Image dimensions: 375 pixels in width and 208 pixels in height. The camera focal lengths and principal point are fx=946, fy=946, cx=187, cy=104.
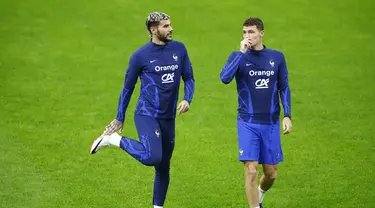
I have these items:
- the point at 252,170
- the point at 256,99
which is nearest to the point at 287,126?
the point at 256,99

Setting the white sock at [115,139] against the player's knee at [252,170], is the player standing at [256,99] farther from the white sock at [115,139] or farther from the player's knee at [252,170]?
the white sock at [115,139]

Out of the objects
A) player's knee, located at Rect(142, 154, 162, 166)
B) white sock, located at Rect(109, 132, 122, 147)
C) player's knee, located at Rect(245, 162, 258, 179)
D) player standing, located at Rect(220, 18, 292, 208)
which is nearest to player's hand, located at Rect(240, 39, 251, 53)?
player standing, located at Rect(220, 18, 292, 208)

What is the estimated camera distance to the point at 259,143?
1270 centimetres

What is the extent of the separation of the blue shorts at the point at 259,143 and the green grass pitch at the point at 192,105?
58.4 inches

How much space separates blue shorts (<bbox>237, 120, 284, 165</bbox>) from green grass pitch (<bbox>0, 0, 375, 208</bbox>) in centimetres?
148

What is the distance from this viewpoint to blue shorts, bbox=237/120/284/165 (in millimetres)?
12586

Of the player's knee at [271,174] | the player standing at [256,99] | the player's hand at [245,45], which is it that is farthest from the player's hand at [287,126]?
the player's hand at [245,45]

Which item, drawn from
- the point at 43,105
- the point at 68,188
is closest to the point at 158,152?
the point at 68,188

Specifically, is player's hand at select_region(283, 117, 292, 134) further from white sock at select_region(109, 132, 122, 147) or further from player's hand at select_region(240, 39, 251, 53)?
white sock at select_region(109, 132, 122, 147)

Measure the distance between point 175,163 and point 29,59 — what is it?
A: 21.4ft

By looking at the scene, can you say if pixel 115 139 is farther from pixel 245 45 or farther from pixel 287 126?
pixel 287 126

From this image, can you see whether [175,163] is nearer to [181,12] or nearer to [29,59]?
[29,59]

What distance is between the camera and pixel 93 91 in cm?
1967

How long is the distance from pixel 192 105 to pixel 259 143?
6.30 m
